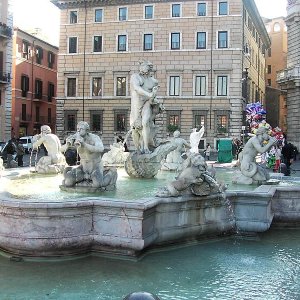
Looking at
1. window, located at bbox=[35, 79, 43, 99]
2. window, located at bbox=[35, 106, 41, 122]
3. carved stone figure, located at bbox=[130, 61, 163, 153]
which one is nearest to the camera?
carved stone figure, located at bbox=[130, 61, 163, 153]

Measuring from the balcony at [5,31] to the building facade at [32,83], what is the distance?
Result: 20.3 ft

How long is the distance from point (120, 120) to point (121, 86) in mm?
2871

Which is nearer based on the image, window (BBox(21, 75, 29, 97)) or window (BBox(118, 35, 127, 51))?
window (BBox(118, 35, 127, 51))

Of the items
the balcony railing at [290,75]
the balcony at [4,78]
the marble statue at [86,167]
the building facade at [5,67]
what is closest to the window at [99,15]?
the building facade at [5,67]

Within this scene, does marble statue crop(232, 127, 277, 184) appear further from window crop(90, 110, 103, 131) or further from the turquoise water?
window crop(90, 110, 103, 131)

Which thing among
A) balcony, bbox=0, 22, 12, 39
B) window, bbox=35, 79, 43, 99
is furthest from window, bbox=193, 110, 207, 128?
window, bbox=35, 79, 43, 99

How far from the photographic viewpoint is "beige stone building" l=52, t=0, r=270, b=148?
37188 millimetres

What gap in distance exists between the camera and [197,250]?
6211 mm

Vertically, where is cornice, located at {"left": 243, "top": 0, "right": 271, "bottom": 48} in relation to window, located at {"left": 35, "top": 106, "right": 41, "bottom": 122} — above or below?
above

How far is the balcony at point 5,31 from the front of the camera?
33438 millimetres

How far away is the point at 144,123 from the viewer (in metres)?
9.96

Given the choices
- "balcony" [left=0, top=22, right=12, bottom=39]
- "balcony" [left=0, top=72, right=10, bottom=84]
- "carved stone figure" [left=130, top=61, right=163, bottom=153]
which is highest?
"balcony" [left=0, top=22, right=12, bottom=39]

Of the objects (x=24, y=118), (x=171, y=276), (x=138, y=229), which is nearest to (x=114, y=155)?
(x=138, y=229)

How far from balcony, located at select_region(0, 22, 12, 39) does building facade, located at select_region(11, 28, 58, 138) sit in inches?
244
